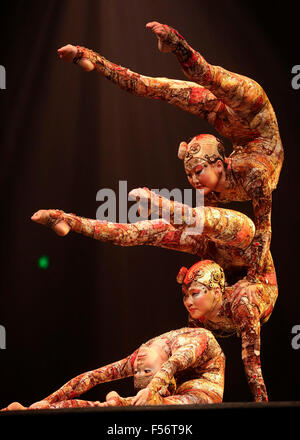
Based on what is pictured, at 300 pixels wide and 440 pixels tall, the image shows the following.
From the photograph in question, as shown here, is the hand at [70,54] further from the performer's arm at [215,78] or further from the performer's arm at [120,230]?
the performer's arm at [120,230]

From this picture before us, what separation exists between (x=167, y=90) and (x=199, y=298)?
3.58ft

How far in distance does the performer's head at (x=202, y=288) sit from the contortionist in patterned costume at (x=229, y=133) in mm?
211

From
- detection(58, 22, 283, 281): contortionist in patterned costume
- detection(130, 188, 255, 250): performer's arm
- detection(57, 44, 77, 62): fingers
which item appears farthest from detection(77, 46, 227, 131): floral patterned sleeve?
detection(130, 188, 255, 250): performer's arm

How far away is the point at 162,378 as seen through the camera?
107 inches

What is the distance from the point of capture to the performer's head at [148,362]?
3.03 m

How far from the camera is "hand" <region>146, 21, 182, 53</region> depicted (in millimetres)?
3000

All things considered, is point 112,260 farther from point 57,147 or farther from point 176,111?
point 176,111

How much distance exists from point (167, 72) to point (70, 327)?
5.62 ft

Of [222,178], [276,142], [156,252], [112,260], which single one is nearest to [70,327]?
[112,260]

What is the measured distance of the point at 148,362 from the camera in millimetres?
3047

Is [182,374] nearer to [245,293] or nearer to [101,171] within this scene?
[245,293]
